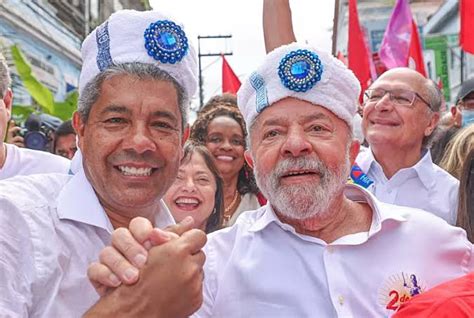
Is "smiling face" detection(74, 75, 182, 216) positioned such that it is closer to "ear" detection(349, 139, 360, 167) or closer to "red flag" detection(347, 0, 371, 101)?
"ear" detection(349, 139, 360, 167)

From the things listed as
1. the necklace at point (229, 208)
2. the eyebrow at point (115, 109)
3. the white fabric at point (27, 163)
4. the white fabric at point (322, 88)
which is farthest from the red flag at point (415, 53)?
the eyebrow at point (115, 109)

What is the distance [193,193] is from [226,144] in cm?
86

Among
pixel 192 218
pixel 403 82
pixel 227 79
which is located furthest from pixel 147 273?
pixel 227 79

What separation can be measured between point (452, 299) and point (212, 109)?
3364mm

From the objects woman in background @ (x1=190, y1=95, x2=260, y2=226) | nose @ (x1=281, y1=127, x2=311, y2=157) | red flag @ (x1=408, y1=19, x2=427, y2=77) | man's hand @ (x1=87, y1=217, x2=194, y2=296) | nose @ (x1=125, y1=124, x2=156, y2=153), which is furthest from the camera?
red flag @ (x1=408, y1=19, x2=427, y2=77)

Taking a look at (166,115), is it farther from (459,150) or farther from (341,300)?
(459,150)

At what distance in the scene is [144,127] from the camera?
2.08m

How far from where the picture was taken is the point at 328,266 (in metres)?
2.24

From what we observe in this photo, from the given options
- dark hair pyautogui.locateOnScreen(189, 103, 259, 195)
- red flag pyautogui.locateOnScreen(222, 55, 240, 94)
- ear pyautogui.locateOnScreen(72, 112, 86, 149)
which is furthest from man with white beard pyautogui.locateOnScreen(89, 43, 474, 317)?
red flag pyautogui.locateOnScreen(222, 55, 240, 94)

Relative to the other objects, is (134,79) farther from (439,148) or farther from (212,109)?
(439,148)

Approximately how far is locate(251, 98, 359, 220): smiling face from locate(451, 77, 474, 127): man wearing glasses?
3186 millimetres

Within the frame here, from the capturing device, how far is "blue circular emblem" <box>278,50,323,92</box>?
238 cm

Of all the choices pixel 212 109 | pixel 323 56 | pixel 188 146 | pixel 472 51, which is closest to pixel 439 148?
pixel 472 51

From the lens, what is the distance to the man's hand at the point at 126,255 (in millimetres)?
1592
